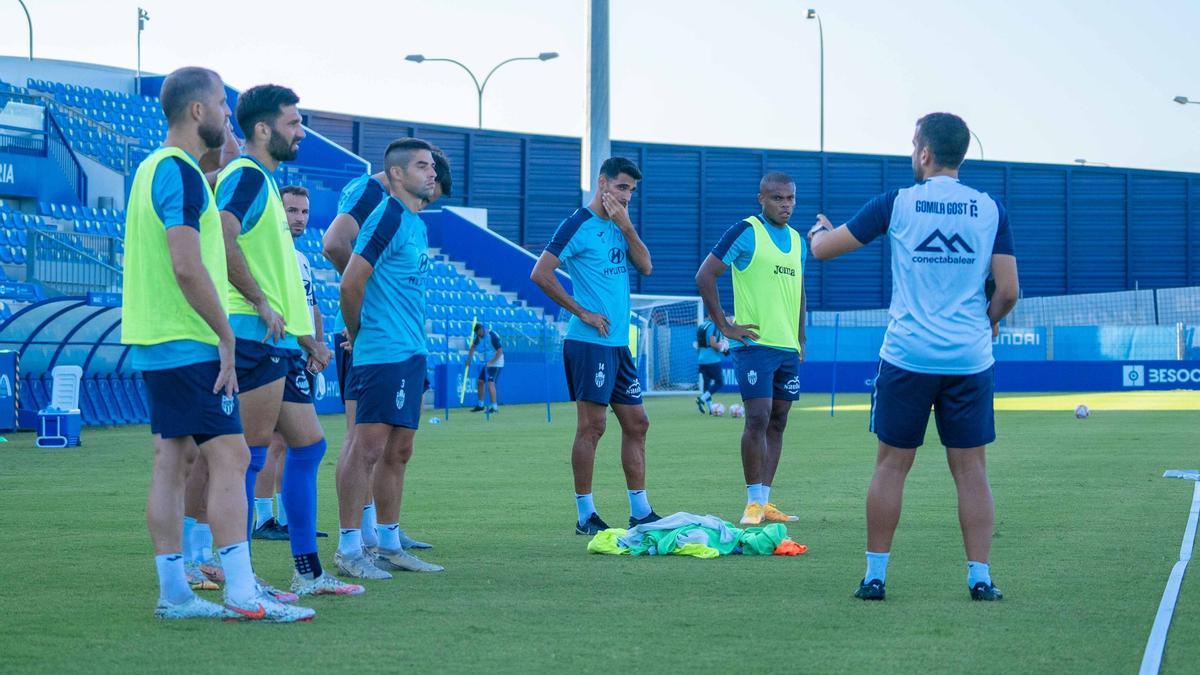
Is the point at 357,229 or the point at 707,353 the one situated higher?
the point at 357,229

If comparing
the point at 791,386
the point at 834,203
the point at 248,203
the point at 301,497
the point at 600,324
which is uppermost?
the point at 834,203

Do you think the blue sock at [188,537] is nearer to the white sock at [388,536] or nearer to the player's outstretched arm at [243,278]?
the white sock at [388,536]

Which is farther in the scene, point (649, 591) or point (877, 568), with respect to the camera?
point (649, 591)

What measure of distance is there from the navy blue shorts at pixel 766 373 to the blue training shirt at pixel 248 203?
379 cm

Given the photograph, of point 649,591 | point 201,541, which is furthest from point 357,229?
point 649,591

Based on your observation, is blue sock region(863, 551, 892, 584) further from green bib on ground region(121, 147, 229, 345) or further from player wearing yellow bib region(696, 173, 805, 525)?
player wearing yellow bib region(696, 173, 805, 525)

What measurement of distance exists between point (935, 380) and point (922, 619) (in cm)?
99

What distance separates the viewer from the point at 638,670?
15.3 ft

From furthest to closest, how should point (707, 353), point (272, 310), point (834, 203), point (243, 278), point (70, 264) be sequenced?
point (834, 203), point (707, 353), point (70, 264), point (272, 310), point (243, 278)

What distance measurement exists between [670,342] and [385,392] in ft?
116

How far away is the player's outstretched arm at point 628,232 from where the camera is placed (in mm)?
8680

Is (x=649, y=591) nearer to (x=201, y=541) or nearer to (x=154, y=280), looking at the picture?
(x=201, y=541)

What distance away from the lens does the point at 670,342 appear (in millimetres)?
42156

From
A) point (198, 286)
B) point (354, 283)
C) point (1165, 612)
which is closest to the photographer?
point (198, 286)
